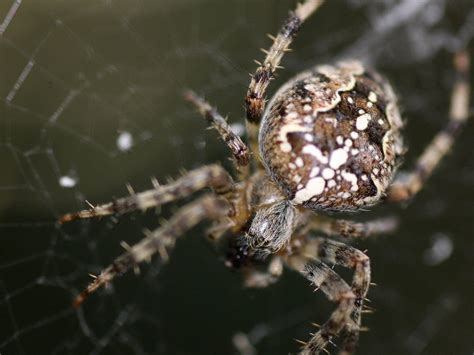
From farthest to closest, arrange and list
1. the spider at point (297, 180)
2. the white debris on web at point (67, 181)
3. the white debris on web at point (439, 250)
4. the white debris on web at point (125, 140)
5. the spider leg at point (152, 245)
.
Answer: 1. the white debris on web at point (439, 250)
2. the white debris on web at point (125, 140)
3. the white debris on web at point (67, 181)
4. the spider at point (297, 180)
5. the spider leg at point (152, 245)

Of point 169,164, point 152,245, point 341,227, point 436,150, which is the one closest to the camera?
point 152,245

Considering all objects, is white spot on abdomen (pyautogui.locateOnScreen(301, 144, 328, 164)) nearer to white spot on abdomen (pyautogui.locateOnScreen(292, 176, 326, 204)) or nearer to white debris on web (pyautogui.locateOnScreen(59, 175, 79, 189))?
white spot on abdomen (pyautogui.locateOnScreen(292, 176, 326, 204))

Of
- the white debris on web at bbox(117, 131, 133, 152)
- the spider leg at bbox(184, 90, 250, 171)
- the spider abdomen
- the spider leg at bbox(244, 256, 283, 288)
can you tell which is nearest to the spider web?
the white debris on web at bbox(117, 131, 133, 152)

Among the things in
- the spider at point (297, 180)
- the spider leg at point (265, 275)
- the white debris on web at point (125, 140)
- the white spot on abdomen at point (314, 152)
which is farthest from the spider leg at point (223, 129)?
the white debris on web at point (125, 140)

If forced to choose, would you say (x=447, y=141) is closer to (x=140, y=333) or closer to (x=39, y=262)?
(x=140, y=333)

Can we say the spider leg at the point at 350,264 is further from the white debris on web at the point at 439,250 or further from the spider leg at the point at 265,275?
the white debris on web at the point at 439,250

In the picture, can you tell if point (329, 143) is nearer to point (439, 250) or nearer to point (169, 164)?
point (169, 164)

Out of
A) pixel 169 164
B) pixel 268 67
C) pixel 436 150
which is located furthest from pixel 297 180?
pixel 169 164
